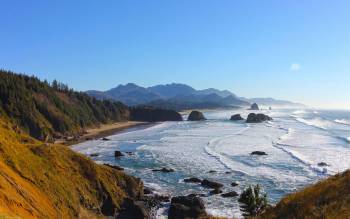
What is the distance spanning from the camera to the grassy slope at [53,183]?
25.7 m

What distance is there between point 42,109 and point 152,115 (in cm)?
8416

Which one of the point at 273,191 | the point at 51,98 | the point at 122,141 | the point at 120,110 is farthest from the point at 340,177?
the point at 120,110

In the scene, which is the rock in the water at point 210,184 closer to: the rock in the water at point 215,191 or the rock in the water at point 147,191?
the rock in the water at point 215,191

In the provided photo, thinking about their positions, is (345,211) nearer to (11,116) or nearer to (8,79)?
(11,116)

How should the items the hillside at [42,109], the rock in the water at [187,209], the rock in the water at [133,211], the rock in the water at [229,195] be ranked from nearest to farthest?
1. the rock in the water at [133,211]
2. the rock in the water at [187,209]
3. the rock in the water at [229,195]
4. the hillside at [42,109]

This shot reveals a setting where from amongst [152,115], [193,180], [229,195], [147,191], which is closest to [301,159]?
[193,180]

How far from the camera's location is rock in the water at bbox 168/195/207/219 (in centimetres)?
3647

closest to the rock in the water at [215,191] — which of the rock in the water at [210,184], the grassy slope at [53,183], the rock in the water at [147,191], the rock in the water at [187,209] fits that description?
the rock in the water at [210,184]

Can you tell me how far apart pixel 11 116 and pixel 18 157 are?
7051 cm

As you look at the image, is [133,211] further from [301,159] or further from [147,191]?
[301,159]

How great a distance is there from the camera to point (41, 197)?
29031 millimetres

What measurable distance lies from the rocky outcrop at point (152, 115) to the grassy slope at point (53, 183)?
14724cm

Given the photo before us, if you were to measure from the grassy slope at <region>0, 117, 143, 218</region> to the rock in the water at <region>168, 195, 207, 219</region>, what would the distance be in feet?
16.6

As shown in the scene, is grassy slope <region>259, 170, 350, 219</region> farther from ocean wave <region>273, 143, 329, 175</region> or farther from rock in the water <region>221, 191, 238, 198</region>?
ocean wave <region>273, 143, 329, 175</region>
